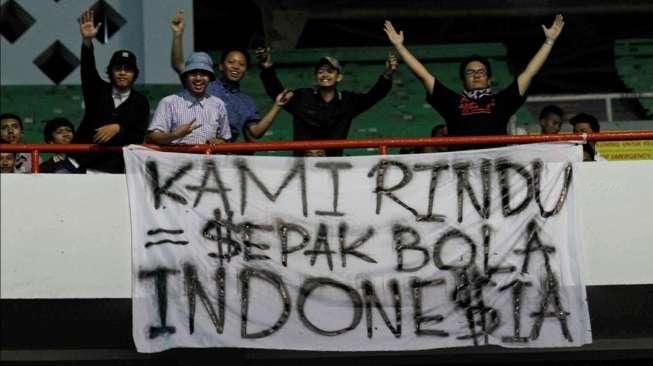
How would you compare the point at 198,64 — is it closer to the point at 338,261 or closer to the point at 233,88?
the point at 233,88

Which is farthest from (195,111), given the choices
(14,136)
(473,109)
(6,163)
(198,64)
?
(473,109)

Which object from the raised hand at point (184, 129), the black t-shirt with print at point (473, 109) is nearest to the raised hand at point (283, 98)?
the raised hand at point (184, 129)

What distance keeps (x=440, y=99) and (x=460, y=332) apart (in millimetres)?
1656

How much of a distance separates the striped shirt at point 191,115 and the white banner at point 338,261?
28 centimetres

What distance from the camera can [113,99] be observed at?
390 inches

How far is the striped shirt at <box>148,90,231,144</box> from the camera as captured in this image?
387 inches

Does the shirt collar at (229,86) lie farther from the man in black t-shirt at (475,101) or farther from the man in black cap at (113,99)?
the man in black t-shirt at (475,101)

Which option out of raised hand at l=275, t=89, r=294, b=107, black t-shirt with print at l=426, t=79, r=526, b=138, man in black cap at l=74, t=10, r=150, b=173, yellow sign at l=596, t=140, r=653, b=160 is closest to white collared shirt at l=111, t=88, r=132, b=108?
man in black cap at l=74, t=10, r=150, b=173

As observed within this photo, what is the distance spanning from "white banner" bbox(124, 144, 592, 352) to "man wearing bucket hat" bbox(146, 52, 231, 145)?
26 centimetres

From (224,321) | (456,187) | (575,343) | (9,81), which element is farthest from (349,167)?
(9,81)

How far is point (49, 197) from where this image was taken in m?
9.80

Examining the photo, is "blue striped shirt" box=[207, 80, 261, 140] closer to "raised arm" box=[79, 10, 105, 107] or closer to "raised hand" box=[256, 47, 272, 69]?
"raised hand" box=[256, 47, 272, 69]

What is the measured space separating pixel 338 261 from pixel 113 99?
6.41 feet

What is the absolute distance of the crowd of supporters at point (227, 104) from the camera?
9828 millimetres
